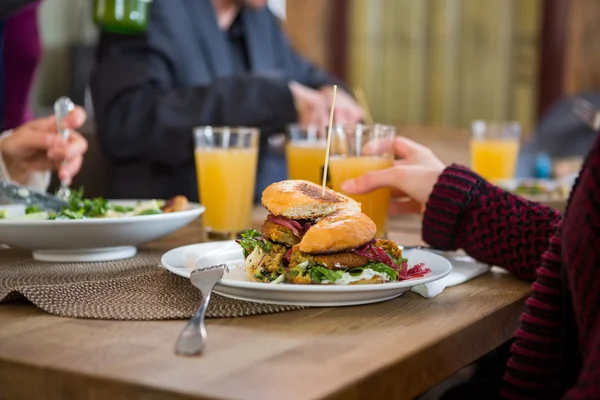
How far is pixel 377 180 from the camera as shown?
1307 millimetres

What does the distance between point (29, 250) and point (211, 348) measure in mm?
646

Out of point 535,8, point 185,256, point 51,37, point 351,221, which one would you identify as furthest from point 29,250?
point 535,8

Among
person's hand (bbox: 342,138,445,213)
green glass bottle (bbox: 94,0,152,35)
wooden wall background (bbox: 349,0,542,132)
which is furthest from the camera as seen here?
wooden wall background (bbox: 349,0,542,132)

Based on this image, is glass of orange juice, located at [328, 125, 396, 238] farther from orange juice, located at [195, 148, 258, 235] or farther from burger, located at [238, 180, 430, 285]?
burger, located at [238, 180, 430, 285]

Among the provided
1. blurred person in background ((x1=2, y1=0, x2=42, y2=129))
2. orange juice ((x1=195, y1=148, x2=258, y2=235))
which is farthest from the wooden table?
blurred person in background ((x1=2, y1=0, x2=42, y2=129))

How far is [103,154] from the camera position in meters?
2.60

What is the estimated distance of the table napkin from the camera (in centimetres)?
102

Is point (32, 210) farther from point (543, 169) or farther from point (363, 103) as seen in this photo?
point (363, 103)

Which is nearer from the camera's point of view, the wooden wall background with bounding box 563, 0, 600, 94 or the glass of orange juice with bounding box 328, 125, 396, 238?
the glass of orange juice with bounding box 328, 125, 396, 238

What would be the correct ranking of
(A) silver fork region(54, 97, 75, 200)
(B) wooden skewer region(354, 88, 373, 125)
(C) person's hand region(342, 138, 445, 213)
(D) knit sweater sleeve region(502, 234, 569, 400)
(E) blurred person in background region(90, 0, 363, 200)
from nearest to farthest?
(D) knit sweater sleeve region(502, 234, 569, 400), (C) person's hand region(342, 138, 445, 213), (A) silver fork region(54, 97, 75, 200), (E) blurred person in background region(90, 0, 363, 200), (B) wooden skewer region(354, 88, 373, 125)

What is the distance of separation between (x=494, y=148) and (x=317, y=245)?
51.7 inches

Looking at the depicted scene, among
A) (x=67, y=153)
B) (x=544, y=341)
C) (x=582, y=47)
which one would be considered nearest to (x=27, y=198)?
(x=67, y=153)

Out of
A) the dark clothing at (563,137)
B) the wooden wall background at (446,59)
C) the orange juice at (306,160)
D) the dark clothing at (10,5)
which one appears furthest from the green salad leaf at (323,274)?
the wooden wall background at (446,59)

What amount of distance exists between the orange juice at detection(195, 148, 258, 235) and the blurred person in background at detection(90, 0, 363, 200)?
67cm
